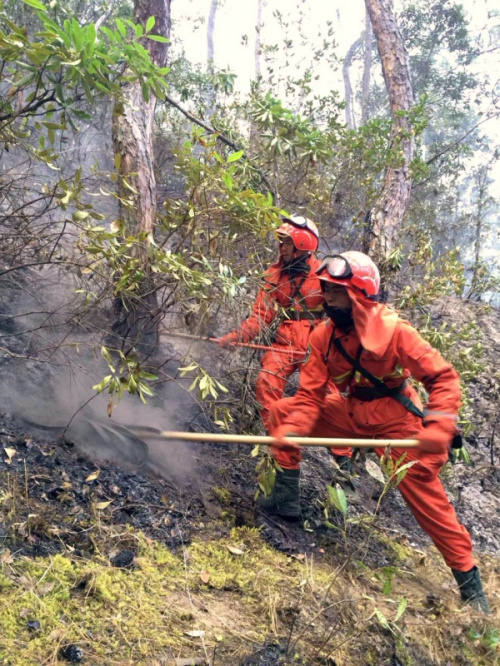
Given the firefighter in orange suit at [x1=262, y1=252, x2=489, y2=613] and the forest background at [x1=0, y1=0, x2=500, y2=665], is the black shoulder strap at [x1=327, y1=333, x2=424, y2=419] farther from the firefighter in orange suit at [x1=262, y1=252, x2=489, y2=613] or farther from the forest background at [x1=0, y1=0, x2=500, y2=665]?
the forest background at [x1=0, y1=0, x2=500, y2=665]

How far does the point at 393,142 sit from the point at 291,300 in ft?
10.0

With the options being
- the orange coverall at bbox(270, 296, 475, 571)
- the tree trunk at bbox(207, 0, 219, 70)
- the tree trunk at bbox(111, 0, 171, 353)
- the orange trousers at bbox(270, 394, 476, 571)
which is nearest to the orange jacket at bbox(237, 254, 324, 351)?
the orange coverall at bbox(270, 296, 475, 571)

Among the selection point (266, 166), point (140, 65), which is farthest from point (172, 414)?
point (266, 166)

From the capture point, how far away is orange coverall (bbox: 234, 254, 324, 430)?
464cm

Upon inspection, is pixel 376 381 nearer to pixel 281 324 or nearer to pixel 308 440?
pixel 308 440

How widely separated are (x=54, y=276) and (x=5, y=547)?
286 centimetres

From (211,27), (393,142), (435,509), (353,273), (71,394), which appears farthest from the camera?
(211,27)

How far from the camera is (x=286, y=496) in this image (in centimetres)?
410

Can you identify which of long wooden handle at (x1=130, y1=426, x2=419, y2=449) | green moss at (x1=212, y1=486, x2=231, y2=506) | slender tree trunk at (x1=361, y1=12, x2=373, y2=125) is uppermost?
slender tree trunk at (x1=361, y1=12, x2=373, y2=125)

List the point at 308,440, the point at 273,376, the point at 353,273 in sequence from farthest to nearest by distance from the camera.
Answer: the point at 273,376, the point at 353,273, the point at 308,440

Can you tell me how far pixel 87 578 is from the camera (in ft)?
8.72

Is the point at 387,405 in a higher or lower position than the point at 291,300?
lower

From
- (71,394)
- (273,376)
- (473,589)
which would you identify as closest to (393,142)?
(273,376)

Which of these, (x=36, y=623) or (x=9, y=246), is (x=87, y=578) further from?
(x=9, y=246)
